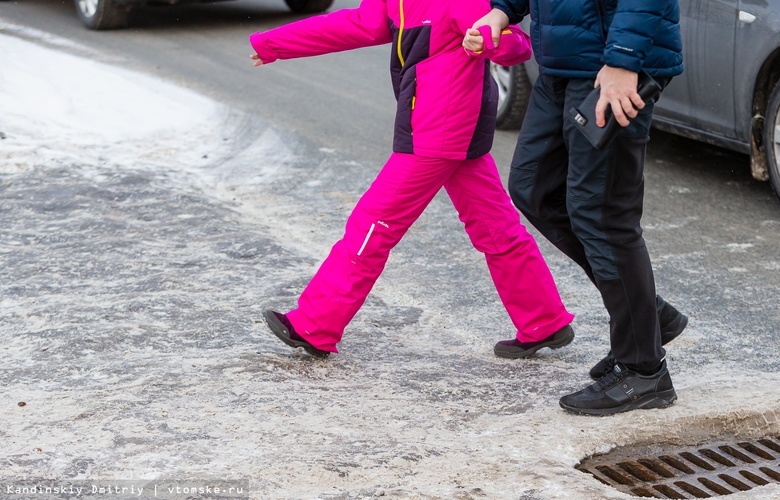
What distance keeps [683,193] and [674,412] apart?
293cm

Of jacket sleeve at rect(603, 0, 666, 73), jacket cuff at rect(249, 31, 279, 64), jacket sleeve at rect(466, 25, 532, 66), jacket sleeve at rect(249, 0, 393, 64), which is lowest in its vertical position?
jacket cuff at rect(249, 31, 279, 64)

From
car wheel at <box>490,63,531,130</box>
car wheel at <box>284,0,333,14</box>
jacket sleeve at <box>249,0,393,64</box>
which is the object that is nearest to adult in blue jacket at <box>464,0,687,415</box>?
jacket sleeve at <box>249,0,393,64</box>

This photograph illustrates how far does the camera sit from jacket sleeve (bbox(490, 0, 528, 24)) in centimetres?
359

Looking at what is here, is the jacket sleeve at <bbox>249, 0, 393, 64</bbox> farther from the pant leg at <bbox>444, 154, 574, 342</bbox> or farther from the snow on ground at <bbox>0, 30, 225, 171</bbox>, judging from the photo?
the snow on ground at <bbox>0, 30, 225, 171</bbox>

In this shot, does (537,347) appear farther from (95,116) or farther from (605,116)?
(95,116)

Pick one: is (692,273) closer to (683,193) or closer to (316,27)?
(683,193)

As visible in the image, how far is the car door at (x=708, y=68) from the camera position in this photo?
227 inches

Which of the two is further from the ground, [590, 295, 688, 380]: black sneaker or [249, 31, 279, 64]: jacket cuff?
[249, 31, 279, 64]: jacket cuff

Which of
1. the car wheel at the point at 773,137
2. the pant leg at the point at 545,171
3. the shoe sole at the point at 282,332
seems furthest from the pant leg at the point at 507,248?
the car wheel at the point at 773,137

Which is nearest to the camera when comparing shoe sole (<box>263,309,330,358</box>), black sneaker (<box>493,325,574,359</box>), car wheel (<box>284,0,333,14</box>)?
shoe sole (<box>263,309,330,358</box>)

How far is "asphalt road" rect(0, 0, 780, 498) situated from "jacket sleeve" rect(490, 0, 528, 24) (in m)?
1.27

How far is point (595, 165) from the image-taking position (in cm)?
331

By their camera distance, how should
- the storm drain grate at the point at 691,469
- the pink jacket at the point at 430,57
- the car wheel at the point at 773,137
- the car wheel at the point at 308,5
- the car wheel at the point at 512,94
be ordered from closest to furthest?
1. the storm drain grate at the point at 691,469
2. the pink jacket at the point at 430,57
3. the car wheel at the point at 773,137
4. the car wheel at the point at 512,94
5. the car wheel at the point at 308,5

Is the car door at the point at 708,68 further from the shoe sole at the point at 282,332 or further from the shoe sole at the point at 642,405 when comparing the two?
the shoe sole at the point at 282,332
